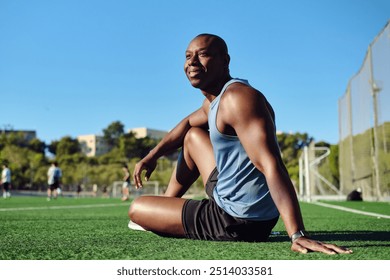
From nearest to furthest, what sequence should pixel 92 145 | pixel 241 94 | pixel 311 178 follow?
pixel 241 94
pixel 311 178
pixel 92 145

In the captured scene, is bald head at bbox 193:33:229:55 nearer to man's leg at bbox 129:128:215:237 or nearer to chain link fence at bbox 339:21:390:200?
man's leg at bbox 129:128:215:237

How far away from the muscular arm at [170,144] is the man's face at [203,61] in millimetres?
589

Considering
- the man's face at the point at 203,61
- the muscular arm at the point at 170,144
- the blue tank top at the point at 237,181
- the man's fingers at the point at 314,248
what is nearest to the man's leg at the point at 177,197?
the muscular arm at the point at 170,144

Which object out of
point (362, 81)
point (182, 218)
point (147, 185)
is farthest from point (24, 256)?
point (147, 185)

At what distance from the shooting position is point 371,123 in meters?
12.6

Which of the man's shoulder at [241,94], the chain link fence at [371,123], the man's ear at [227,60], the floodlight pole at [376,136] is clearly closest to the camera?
the man's shoulder at [241,94]

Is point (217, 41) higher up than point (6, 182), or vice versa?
point (217, 41)

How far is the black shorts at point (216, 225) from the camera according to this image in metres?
2.42

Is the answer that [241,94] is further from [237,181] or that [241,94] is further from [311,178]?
[311,178]

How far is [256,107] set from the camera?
6.62ft

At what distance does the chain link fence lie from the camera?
37.4ft

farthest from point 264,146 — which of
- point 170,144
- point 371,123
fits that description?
point 371,123

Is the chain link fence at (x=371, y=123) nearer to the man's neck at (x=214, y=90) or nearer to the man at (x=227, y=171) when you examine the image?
the man at (x=227, y=171)

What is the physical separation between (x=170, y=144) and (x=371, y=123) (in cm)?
1062
